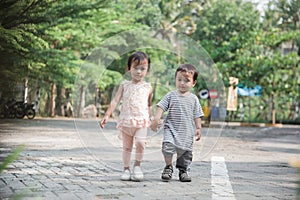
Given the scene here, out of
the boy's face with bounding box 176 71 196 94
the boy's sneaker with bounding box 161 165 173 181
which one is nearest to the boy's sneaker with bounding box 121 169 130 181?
the boy's sneaker with bounding box 161 165 173 181

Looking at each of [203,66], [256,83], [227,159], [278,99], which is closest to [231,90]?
[256,83]

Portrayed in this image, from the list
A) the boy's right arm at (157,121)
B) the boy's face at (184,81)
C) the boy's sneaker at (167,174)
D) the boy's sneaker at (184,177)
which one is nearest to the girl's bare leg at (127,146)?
the boy's right arm at (157,121)

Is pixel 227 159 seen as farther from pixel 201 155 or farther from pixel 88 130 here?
pixel 88 130

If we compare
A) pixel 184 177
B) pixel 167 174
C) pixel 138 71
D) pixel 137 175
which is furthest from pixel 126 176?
pixel 138 71

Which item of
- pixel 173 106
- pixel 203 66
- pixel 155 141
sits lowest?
pixel 155 141

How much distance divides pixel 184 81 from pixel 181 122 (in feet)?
1.32

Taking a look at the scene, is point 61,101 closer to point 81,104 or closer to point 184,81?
point 81,104

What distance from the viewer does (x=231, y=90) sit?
20.7 m

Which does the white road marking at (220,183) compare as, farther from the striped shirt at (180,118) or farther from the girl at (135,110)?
the girl at (135,110)

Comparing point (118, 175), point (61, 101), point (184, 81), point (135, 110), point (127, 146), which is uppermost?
point (61, 101)

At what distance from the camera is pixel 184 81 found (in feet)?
14.7

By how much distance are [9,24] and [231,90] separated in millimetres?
15517

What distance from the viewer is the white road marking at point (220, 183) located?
12.1ft

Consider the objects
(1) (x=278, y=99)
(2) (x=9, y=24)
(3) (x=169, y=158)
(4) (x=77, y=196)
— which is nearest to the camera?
(4) (x=77, y=196)
